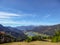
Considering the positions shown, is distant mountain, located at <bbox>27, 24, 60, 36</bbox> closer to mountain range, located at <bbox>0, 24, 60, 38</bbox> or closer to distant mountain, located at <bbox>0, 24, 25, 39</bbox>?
mountain range, located at <bbox>0, 24, 60, 38</bbox>

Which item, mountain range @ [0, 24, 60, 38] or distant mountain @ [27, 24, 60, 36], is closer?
mountain range @ [0, 24, 60, 38]

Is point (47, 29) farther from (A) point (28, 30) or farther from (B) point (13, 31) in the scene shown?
(B) point (13, 31)

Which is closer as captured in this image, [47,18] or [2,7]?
[2,7]

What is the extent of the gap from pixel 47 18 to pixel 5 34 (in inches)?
33.5

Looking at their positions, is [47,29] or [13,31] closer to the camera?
[13,31]

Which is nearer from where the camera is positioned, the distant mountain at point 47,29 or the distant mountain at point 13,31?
the distant mountain at point 13,31

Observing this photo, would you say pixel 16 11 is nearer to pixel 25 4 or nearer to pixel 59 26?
pixel 25 4

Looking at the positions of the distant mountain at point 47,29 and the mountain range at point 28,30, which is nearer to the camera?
the mountain range at point 28,30

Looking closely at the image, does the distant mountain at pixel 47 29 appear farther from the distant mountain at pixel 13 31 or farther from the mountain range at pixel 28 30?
the distant mountain at pixel 13 31

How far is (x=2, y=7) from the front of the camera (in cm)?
275

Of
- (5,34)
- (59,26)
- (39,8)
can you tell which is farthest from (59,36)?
(5,34)

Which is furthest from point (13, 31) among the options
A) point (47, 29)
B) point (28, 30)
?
point (47, 29)

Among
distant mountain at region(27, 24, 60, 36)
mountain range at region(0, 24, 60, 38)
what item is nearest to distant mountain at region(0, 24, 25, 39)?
mountain range at region(0, 24, 60, 38)

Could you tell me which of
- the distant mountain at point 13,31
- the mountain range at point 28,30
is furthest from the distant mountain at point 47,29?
the distant mountain at point 13,31
